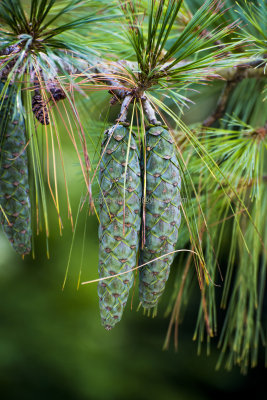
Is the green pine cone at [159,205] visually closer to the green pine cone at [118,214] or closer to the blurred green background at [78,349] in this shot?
the green pine cone at [118,214]

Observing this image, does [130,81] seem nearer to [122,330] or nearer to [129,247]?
[129,247]

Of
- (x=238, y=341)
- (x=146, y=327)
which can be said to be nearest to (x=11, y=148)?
(x=238, y=341)

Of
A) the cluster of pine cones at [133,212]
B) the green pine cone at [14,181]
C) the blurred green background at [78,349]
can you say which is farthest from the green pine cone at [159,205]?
the blurred green background at [78,349]

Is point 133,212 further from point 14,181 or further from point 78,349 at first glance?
point 78,349

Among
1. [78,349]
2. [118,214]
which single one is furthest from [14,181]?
[78,349]

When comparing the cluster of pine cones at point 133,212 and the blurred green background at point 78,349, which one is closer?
the cluster of pine cones at point 133,212

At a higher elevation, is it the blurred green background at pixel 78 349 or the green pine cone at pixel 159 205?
the green pine cone at pixel 159 205
